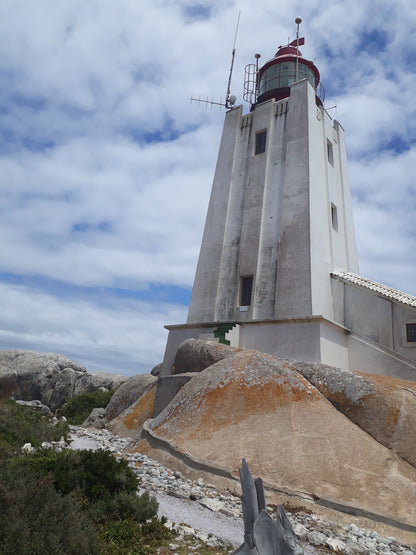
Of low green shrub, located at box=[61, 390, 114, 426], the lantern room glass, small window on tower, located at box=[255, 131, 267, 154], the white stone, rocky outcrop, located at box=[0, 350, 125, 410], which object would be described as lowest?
the white stone

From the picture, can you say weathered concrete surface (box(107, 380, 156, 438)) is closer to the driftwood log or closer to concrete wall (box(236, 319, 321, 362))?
concrete wall (box(236, 319, 321, 362))

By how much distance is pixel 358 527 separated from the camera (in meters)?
7.52

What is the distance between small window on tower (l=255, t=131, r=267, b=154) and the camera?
22.6 meters

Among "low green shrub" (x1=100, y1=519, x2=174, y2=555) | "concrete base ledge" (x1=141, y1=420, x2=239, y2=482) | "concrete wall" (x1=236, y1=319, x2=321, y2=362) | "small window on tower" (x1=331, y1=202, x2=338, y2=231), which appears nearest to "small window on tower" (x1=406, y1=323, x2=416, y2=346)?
"concrete wall" (x1=236, y1=319, x2=321, y2=362)

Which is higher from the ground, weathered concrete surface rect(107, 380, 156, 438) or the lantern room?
the lantern room

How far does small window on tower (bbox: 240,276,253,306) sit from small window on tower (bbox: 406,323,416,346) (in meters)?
7.09

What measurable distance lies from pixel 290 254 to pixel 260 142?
7635 millimetres

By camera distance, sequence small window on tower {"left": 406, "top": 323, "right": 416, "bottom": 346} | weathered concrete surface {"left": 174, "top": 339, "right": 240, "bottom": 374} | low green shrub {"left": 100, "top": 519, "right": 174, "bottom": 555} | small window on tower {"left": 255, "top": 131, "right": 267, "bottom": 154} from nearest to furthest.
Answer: low green shrub {"left": 100, "top": 519, "right": 174, "bottom": 555}
weathered concrete surface {"left": 174, "top": 339, "right": 240, "bottom": 374}
small window on tower {"left": 406, "top": 323, "right": 416, "bottom": 346}
small window on tower {"left": 255, "top": 131, "right": 267, "bottom": 154}

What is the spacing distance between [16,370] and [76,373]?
414 cm

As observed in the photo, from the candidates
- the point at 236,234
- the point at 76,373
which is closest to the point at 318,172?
the point at 236,234

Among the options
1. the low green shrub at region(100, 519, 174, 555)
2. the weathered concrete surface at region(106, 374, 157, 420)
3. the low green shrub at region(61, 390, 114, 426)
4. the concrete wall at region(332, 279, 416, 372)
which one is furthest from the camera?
the low green shrub at region(61, 390, 114, 426)

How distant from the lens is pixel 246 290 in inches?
802

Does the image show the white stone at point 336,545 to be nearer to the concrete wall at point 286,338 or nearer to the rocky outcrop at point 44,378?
the concrete wall at point 286,338

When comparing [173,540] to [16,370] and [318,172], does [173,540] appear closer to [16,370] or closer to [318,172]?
[318,172]
